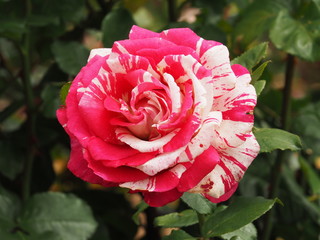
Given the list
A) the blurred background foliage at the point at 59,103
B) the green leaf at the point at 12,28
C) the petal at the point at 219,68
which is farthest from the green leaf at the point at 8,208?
the petal at the point at 219,68

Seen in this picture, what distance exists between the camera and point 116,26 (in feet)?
3.31

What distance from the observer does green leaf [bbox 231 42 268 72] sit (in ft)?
2.27

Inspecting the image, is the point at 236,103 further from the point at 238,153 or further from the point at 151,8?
the point at 151,8

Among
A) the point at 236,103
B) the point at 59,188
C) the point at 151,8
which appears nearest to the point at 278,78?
the point at 151,8

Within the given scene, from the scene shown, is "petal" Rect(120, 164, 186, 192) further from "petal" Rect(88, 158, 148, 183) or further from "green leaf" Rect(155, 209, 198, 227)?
"green leaf" Rect(155, 209, 198, 227)

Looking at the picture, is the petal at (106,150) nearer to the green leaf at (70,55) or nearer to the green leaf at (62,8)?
the green leaf at (70,55)

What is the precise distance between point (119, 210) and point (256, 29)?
0.52 m

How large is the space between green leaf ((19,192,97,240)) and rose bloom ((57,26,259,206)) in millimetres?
397

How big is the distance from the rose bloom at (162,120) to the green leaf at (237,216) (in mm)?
44

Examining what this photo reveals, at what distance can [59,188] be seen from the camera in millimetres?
1471

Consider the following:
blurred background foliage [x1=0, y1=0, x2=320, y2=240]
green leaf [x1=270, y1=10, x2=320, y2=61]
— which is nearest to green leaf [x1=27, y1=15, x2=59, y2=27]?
blurred background foliage [x1=0, y1=0, x2=320, y2=240]

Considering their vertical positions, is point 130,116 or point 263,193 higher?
point 130,116

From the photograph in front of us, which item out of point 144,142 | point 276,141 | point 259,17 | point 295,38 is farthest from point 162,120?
point 259,17

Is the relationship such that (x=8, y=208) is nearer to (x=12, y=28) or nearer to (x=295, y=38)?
(x=12, y=28)
